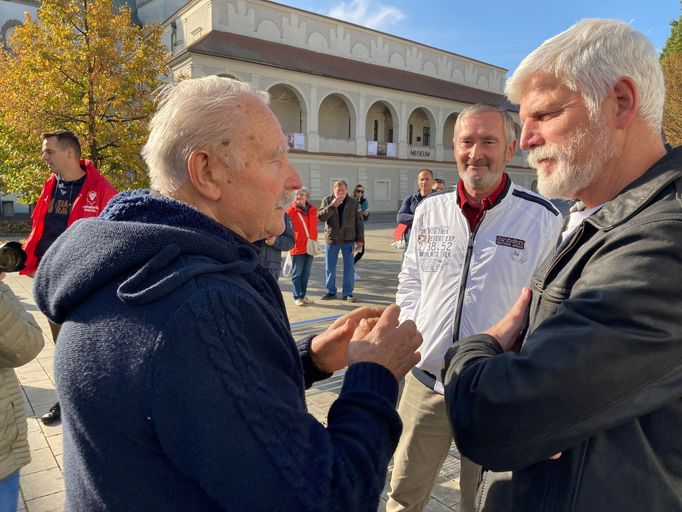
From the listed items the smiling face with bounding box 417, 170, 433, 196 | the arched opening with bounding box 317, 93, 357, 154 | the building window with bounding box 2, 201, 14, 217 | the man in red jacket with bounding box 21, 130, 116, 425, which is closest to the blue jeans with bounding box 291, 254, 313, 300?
the smiling face with bounding box 417, 170, 433, 196

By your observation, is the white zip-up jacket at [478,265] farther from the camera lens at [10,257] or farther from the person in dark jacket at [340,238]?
the person in dark jacket at [340,238]

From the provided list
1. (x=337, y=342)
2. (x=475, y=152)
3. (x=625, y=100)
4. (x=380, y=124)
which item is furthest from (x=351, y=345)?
(x=380, y=124)

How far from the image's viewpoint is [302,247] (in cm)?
759

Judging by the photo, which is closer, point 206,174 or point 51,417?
point 206,174

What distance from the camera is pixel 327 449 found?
37.5 inches

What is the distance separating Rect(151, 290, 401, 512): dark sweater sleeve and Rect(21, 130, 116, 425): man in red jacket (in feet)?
13.1

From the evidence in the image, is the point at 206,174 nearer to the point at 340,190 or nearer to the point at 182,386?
the point at 182,386

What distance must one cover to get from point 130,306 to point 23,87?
11894 millimetres

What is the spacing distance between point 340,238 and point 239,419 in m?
7.40

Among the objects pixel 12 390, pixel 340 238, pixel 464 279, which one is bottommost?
pixel 12 390

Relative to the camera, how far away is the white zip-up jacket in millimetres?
2320

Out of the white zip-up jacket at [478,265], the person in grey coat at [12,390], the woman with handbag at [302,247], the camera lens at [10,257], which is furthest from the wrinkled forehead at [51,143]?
the white zip-up jacket at [478,265]

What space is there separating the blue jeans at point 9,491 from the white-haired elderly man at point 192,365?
4.09ft

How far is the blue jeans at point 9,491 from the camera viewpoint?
1.98 metres
